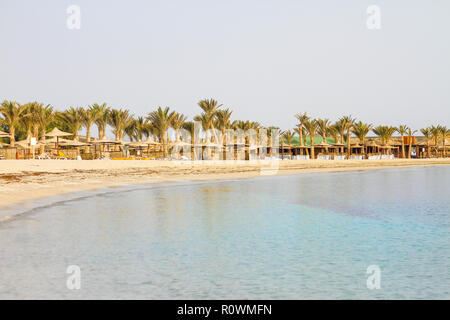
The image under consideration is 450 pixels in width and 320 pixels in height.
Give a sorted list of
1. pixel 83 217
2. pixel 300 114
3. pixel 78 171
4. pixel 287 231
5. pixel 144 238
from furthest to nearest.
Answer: pixel 300 114
pixel 78 171
pixel 83 217
pixel 287 231
pixel 144 238

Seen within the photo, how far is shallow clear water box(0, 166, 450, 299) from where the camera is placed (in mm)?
5809

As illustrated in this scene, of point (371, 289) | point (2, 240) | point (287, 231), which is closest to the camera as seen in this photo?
point (371, 289)

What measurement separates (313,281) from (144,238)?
4.22 metres

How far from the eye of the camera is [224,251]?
818 centimetres

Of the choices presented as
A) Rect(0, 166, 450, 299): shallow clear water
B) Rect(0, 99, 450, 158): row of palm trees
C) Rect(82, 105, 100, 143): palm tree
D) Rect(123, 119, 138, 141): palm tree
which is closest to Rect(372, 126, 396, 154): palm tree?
Rect(0, 99, 450, 158): row of palm trees

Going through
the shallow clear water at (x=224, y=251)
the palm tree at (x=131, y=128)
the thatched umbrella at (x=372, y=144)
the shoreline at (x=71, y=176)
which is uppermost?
the palm tree at (x=131, y=128)

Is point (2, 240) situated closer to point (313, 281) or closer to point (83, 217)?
point (83, 217)

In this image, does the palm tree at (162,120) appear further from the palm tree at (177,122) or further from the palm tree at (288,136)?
the palm tree at (288,136)


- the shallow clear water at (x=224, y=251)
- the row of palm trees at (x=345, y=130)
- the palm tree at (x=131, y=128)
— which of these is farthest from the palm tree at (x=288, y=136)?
the shallow clear water at (x=224, y=251)

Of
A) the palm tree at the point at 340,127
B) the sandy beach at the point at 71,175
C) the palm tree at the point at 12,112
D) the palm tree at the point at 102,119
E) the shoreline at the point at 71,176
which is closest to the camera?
the shoreline at the point at 71,176

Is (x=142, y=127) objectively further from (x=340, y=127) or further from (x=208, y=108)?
(x=340, y=127)

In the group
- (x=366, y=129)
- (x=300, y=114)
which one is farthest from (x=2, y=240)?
(x=366, y=129)

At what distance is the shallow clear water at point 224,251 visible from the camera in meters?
5.81

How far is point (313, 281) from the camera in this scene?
6234 millimetres
